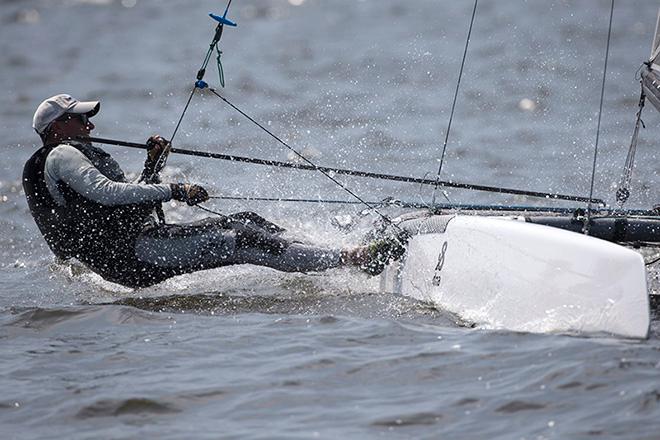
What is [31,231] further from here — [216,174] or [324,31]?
[324,31]

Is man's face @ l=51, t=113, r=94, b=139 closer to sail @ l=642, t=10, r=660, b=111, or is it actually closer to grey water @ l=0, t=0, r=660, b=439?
grey water @ l=0, t=0, r=660, b=439

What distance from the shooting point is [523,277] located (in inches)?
189

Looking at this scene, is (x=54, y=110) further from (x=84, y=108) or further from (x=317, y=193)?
(x=317, y=193)

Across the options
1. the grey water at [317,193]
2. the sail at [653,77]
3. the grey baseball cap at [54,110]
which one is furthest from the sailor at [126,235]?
the sail at [653,77]

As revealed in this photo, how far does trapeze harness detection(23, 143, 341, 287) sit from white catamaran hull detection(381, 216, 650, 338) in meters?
0.46

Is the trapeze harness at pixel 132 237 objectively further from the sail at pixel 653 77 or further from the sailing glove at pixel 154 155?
the sail at pixel 653 77

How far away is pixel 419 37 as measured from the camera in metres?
14.6

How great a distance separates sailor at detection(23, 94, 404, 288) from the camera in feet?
18.1

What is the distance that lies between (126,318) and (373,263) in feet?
3.85

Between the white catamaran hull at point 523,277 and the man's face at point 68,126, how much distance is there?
1631 millimetres

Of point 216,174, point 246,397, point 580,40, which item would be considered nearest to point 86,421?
point 246,397

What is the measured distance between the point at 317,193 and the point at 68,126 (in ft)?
9.90

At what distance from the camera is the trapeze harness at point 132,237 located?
5523 mm

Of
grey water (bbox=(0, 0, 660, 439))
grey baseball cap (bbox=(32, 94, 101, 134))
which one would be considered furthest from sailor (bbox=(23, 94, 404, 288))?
grey water (bbox=(0, 0, 660, 439))
